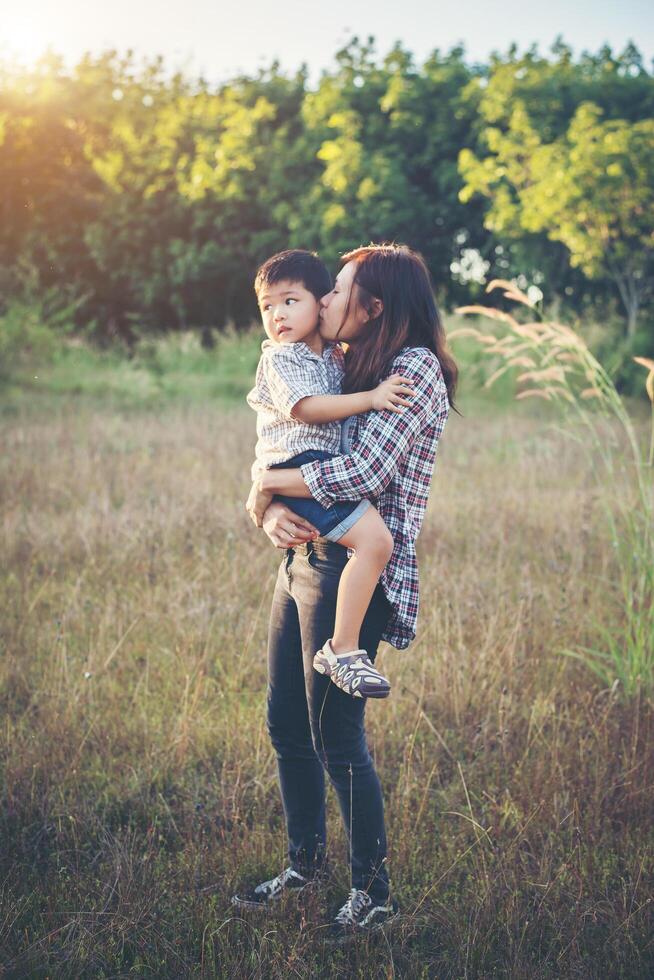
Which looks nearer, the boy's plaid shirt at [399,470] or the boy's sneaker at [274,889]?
the boy's plaid shirt at [399,470]

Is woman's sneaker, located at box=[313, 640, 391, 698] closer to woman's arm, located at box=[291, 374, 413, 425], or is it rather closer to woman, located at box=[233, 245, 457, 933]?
woman, located at box=[233, 245, 457, 933]

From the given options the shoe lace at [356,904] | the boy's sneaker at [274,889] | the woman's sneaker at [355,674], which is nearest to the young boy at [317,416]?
the woman's sneaker at [355,674]

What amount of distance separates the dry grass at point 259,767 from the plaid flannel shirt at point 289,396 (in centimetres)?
135

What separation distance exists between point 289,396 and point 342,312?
31 centimetres

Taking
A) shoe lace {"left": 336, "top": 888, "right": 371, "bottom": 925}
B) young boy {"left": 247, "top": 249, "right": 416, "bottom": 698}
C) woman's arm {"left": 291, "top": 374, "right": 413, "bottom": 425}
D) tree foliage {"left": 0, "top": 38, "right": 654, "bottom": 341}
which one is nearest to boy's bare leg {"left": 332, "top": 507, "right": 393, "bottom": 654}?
young boy {"left": 247, "top": 249, "right": 416, "bottom": 698}

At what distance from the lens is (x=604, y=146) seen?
13367mm

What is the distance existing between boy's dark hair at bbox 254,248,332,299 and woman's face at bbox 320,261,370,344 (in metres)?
0.04

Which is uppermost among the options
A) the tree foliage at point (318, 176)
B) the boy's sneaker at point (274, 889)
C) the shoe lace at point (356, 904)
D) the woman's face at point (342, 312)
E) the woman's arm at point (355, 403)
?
the tree foliage at point (318, 176)

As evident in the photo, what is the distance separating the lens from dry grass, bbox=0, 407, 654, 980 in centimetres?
246

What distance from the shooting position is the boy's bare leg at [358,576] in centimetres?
222

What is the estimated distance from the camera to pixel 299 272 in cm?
241

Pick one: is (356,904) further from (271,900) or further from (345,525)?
(345,525)

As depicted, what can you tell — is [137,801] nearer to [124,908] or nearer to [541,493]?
[124,908]

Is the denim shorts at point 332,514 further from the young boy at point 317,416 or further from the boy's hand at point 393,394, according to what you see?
the boy's hand at point 393,394
